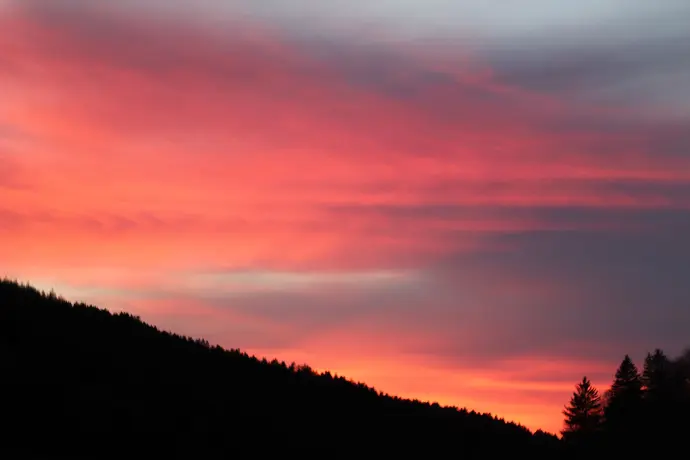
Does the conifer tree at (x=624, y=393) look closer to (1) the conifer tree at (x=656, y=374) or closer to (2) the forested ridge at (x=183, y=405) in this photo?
(1) the conifer tree at (x=656, y=374)

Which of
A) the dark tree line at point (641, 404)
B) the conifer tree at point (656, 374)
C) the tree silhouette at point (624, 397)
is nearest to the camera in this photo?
the dark tree line at point (641, 404)

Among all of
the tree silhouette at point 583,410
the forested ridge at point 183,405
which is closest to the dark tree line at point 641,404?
the tree silhouette at point 583,410

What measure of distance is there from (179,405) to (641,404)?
4167 cm

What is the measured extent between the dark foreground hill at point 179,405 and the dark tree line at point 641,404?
751 inches

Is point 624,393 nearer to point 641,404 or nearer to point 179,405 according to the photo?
point 641,404

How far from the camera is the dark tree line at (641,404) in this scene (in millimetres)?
44562

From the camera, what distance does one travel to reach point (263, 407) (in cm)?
2077

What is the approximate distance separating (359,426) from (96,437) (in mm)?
7891

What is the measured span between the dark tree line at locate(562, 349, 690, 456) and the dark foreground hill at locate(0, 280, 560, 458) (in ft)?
62.6

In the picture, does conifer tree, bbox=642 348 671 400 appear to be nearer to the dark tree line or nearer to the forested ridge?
the dark tree line

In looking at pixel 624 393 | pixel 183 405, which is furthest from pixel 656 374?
pixel 183 405

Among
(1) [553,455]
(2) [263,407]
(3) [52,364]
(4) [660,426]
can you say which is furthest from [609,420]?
(3) [52,364]

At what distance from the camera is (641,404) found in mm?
53250

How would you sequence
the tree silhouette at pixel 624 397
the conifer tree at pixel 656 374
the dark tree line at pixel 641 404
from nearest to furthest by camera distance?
the dark tree line at pixel 641 404, the tree silhouette at pixel 624 397, the conifer tree at pixel 656 374
